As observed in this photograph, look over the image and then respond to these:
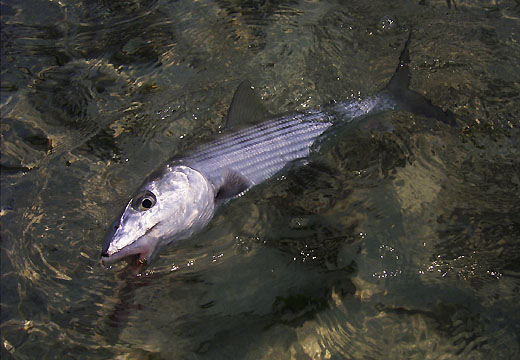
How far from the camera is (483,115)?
387 cm

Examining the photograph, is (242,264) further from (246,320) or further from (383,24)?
(383,24)

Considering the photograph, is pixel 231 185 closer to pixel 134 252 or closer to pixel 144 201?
pixel 144 201

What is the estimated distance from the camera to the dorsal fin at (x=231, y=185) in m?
3.21

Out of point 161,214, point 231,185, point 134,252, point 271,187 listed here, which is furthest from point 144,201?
point 271,187

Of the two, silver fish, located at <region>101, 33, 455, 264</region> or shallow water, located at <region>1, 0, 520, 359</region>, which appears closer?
silver fish, located at <region>101, 33, 455, 264</region>

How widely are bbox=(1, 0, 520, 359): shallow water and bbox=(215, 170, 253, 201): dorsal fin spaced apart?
0.27 m

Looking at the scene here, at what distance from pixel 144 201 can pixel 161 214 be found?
14cm

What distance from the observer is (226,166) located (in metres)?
3.24

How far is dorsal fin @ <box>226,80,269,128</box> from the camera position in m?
3.48

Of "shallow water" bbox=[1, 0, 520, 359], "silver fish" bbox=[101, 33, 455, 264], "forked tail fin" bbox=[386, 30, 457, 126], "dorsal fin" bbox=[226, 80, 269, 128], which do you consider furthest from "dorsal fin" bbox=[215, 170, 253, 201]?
"forked tail fin" bbox=[386, 30, 457, 126]

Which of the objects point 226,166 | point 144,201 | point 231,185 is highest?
point 144,201

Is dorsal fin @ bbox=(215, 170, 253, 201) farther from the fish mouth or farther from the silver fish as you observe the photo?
the fish mouth

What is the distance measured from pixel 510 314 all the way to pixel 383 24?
3181 mm

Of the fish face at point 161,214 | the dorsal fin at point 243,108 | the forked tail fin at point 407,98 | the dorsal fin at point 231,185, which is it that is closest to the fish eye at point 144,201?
the fish face at point 161,214
